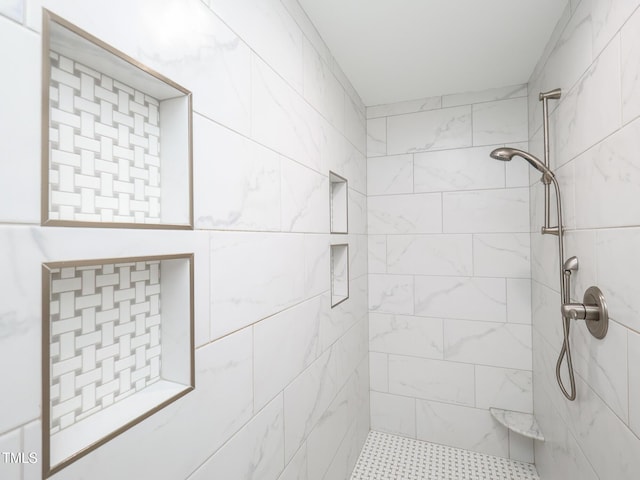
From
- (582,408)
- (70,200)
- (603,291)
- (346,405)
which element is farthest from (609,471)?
(70,200)

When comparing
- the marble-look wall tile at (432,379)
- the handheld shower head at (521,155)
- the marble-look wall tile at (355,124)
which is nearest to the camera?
the handheld shower head at (521,155)

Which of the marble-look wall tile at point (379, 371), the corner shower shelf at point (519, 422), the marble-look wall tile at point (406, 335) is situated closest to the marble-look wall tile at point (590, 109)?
the marble-look wall tile at point (406, 335)

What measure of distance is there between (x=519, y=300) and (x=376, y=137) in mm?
1396

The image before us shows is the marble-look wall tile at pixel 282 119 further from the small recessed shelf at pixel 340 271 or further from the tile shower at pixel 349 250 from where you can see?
the small recessed shelf at pixel 340 271

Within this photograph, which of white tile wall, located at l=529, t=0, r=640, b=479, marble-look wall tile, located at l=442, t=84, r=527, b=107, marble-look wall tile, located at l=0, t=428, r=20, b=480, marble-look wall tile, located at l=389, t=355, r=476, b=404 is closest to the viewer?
marble-look wall tile, located at l=0, t=428, r=20, b=480

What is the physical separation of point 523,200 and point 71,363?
2.28m

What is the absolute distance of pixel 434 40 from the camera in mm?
1647

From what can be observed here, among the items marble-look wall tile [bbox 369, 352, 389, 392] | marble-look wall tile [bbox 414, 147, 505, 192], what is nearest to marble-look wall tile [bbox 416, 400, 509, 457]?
marble-look wall tile [bbox 369, 352, 389, 392]

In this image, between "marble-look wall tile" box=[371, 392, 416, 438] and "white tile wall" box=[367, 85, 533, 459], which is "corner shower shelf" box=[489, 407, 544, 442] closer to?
"white tile wall" box=[367, 85, 533, 459]

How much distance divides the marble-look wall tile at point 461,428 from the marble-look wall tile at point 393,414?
0.15 feet

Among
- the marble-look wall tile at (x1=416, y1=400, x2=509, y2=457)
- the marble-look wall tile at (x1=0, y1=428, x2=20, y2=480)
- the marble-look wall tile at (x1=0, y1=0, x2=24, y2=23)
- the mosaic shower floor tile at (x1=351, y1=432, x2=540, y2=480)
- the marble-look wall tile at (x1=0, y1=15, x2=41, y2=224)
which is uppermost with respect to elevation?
the marble-look wall tile at (x1=0, y1=0, x2=24, y2=23)

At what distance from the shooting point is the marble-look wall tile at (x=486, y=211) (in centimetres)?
209

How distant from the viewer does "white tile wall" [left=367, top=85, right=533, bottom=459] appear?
2109 millimetres

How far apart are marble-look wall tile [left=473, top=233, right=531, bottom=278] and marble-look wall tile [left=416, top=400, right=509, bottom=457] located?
0.89 meters
